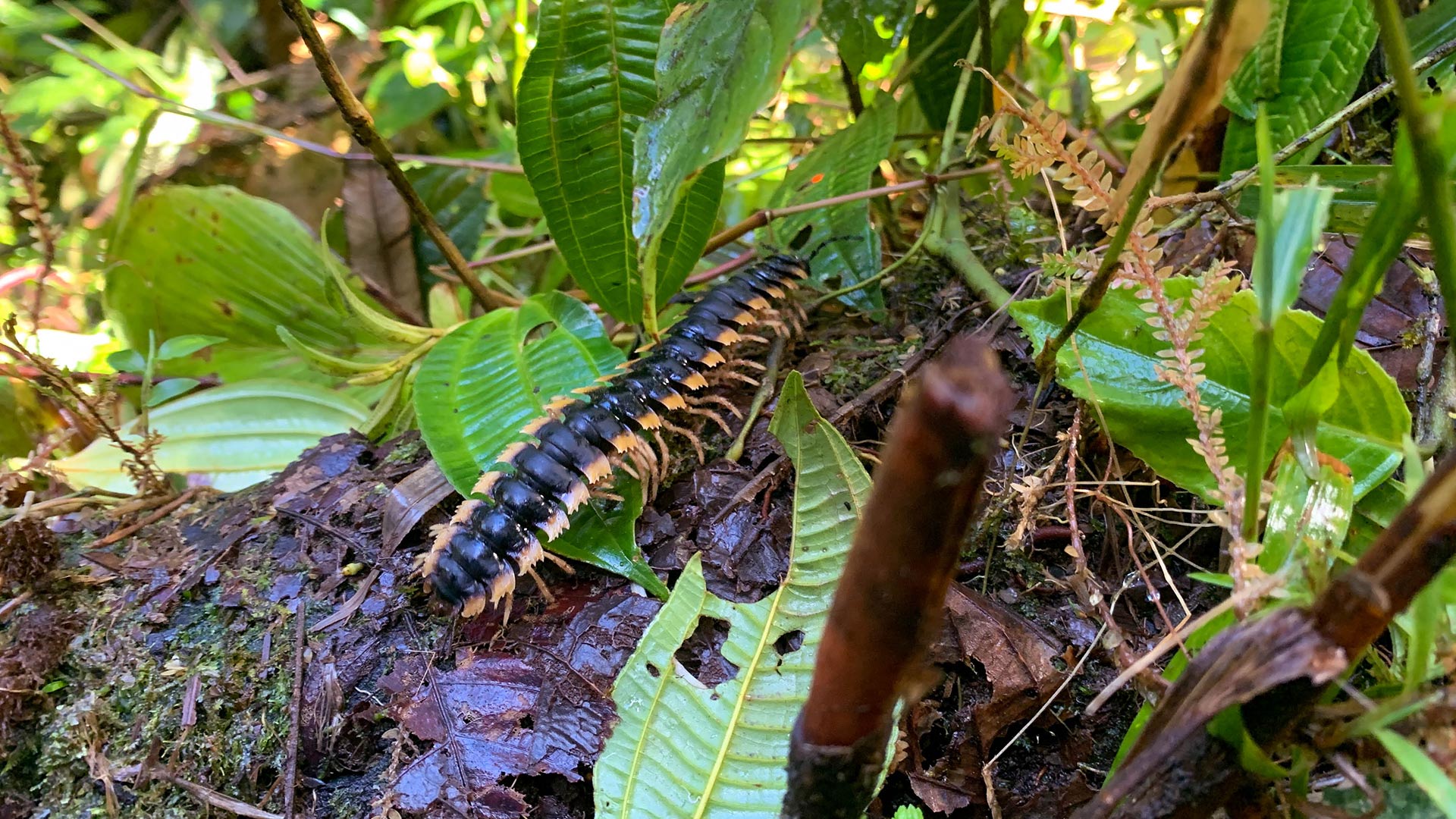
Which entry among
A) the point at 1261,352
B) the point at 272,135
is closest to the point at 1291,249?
the point at 1261,352

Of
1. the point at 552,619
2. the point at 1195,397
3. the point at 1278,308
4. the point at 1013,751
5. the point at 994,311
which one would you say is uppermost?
the point at 1278,308

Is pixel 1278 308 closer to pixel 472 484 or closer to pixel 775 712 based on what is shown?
pixel 775 712

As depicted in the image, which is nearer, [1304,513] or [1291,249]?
[1291,249]

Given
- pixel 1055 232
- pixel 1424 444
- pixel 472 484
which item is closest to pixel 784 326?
pixel 1055 232

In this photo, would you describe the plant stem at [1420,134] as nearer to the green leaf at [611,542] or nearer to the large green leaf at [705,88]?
the large green leaf at [705,88]

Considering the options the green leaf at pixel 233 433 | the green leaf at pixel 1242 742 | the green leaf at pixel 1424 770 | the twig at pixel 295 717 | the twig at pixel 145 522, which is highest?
the green leaf at pixel 1424 770

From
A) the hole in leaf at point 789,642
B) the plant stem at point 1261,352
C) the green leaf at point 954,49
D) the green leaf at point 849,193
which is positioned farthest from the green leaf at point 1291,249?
the green leaf at point 954,49

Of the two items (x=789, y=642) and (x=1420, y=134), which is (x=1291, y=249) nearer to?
(x=1420, y=134)
